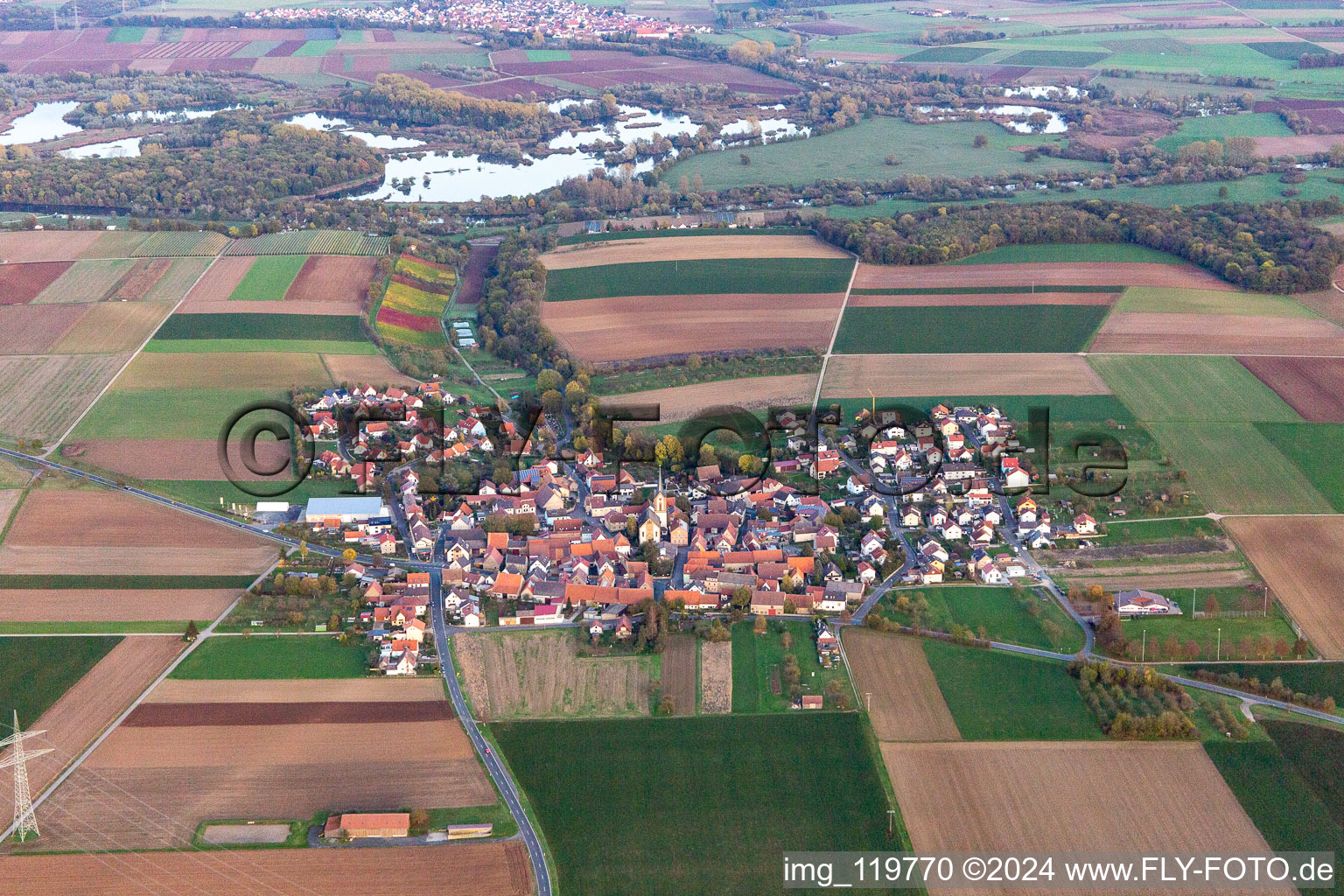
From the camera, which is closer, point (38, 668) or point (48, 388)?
point (38, 668)

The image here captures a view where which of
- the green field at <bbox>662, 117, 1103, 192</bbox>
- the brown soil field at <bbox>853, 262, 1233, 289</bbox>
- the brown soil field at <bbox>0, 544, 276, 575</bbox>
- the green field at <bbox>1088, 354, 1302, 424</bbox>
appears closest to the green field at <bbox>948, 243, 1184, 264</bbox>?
the brown soil field at <bbox>853, 262, 1233, 289</bbox>

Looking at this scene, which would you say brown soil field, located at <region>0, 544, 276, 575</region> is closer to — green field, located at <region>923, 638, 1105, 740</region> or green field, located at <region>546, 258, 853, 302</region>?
green field, located at <region>923, 638, 1105, 740</region>

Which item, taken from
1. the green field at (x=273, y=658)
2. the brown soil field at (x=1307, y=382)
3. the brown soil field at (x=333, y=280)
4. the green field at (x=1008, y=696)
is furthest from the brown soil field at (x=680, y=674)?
the brown soil field at (x=333, y=280)

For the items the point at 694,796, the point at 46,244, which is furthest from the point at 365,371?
the point at 694,796

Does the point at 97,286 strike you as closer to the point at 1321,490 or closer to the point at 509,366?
the point at 509,366

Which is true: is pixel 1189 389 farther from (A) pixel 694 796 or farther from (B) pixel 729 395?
(A) pixel 694 796

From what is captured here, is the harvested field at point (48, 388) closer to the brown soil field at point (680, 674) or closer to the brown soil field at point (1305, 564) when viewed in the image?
the brown soil field at point (680, 674)

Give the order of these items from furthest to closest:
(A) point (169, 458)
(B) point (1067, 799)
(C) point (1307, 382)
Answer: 1. (C) point (1307, 382)
2. (A) point (169, 458)
3. (B) point (1067, 799)
